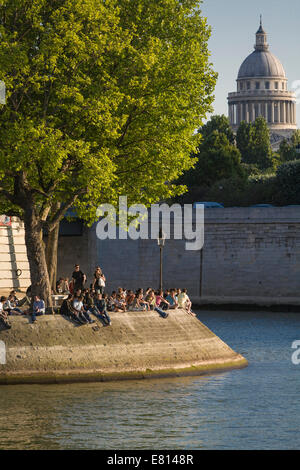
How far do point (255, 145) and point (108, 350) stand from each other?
4590 inches

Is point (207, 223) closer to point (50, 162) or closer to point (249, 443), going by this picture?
point (50, 162)

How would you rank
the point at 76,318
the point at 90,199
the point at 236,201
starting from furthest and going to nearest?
the point at 236,201, the point at 90,199, the point at 76,318

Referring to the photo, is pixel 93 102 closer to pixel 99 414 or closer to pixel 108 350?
pixel 108 350

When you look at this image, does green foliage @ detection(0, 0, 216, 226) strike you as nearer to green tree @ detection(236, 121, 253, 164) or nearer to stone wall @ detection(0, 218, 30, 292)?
stone wall @ detection(0, 218, 30, 292)

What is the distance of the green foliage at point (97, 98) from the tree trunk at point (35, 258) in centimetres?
45

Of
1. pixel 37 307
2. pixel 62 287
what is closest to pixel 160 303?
pixel 62 287

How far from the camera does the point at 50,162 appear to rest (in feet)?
96.9

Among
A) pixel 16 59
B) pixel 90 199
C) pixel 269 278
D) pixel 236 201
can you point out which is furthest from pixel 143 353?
pixel 236 201

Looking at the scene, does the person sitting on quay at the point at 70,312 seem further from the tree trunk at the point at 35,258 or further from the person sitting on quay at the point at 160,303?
the person sitting on quay at the point at 160,303

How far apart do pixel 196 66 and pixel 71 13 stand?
5135mm

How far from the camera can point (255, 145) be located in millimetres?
143250

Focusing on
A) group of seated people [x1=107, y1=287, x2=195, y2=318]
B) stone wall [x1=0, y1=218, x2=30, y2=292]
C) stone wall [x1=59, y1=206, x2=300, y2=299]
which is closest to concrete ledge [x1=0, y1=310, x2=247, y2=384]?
group of seated people [x1=107, y1=287, x2=195, y2=318]

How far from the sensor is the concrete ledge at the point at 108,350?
27781mm

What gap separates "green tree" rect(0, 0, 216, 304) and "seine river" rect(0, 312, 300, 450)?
18.0 ft
